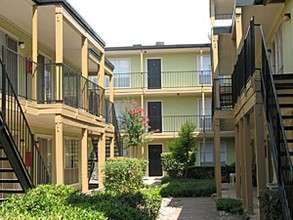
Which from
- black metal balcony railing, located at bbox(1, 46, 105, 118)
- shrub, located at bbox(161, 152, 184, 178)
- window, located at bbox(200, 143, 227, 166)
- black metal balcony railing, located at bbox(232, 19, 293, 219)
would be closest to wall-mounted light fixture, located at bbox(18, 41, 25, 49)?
black metal balcony railing, located at bbox(1, 46, 105, 118)

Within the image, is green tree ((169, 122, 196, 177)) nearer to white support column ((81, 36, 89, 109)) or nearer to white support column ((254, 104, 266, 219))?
white support column ((81, 36, 89, 109))

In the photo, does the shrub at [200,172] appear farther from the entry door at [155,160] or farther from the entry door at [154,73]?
the entry door at [154,73]

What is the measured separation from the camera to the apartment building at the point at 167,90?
34.4 metres

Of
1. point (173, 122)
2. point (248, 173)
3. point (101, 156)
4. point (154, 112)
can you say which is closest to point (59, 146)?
point (248, 173)

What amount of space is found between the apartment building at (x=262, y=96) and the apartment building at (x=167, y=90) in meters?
13.1

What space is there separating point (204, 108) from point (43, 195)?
26206mm

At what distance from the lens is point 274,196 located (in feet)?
29.8

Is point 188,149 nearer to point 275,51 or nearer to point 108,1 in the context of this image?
point 275,51

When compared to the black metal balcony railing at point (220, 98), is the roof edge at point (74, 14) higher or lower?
higher

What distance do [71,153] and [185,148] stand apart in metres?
6.98

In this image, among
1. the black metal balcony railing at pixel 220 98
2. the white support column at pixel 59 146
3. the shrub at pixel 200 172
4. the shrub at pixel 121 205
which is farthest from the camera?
the shrub at pixel 200 172

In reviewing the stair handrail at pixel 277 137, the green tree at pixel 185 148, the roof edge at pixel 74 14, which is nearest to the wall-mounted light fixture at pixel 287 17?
the stair handrail at pixel 277 137

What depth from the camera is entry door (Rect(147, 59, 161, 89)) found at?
Result: 1399 inches

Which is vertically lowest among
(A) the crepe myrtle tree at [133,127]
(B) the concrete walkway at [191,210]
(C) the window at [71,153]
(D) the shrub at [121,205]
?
(B) the concrete walkway at [191,210]
